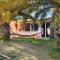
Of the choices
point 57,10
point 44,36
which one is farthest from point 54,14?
point 44,36

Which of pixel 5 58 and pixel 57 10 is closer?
pixel 57 10

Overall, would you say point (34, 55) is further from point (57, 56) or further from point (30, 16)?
point (30, 16)

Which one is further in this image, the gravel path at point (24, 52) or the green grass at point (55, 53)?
the gravel path at point (24, 52)

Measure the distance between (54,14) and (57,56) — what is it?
7.06 meters

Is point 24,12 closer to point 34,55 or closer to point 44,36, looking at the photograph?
point 34,55

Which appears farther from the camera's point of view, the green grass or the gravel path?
the gravel path

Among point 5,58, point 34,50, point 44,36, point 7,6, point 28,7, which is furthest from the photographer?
point 44,36

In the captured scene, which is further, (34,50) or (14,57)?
(34,50)

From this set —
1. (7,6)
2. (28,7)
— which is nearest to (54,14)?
(28,7)

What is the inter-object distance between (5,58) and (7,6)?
7.49 m

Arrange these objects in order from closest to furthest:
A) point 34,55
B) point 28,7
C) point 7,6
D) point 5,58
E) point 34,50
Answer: point 7,6
point 28,7
point 5,58
point 34,55
point 34,50

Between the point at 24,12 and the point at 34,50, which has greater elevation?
the point at 24,12

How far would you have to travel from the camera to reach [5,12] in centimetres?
827

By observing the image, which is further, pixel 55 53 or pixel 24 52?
pixel 24 52
